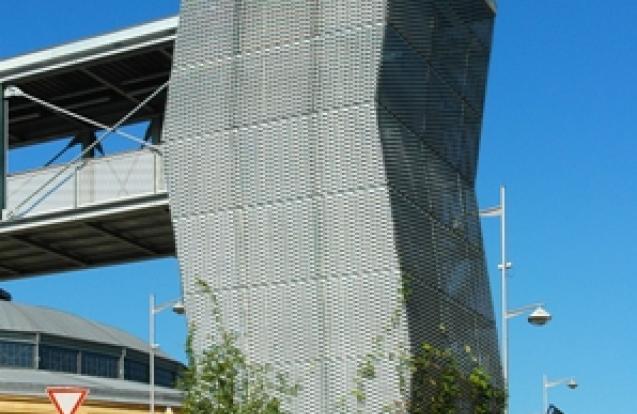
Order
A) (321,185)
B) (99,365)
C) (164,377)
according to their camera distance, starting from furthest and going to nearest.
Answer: (164,377) < (99,365) < (321,185)

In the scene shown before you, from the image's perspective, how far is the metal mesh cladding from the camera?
32.6m

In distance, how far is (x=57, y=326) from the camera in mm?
55062

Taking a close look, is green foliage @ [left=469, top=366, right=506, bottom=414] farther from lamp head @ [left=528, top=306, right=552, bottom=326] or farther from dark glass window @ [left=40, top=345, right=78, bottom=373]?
dark glass window @ [left=40, top=345, right=78, bottom=373]

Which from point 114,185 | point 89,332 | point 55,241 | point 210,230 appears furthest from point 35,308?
point 210,230

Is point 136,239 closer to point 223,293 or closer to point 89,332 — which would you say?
point 223,293

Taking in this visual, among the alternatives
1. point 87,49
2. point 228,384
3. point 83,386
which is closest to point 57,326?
point 83,386

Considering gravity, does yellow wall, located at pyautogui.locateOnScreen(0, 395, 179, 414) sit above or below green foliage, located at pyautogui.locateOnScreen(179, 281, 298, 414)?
above

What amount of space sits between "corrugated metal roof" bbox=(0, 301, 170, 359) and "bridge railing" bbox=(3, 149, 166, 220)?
12.3 meters

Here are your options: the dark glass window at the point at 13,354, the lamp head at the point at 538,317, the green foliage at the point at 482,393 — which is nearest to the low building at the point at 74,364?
the dark glass window at the point at 13,354

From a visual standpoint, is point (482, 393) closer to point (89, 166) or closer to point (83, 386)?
point (89, 166)

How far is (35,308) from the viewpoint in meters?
55.7

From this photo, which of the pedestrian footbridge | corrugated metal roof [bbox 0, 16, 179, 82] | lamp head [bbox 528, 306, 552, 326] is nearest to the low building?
the pedestrian footbridge

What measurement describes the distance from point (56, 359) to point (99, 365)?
2138 millimetres

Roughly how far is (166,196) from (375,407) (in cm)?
809
